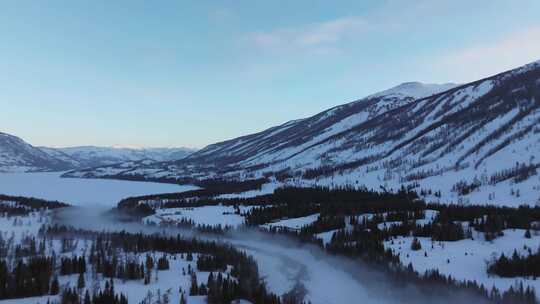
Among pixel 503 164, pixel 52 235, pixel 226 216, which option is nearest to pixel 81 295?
pixel 52 235

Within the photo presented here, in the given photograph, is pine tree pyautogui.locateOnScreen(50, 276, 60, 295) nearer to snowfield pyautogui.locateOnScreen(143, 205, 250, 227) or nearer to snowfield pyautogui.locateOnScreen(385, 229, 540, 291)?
snowfield pyautogui.locateOnScreen(385, 229, 540, 291)

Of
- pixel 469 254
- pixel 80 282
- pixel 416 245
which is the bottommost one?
pixel 80 282

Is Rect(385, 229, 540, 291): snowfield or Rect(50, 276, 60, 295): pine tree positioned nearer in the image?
Rect(50, 276, 60, 295): pine tree

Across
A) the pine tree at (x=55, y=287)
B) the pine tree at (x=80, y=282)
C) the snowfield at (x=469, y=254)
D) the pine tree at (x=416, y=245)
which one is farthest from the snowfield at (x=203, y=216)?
the pine tree at (x=55, y=287)

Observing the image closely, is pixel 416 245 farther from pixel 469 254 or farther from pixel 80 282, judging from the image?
pixel 80 282

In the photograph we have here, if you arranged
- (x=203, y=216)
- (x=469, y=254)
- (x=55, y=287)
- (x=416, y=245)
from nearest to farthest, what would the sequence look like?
(x=55, y=287) → (x=469, y=254) → (x=416, y=245) → (x=203, y=216)

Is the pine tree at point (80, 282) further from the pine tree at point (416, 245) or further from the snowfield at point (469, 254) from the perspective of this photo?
the pine tree at point (416, 245)

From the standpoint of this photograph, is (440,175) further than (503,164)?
Yes

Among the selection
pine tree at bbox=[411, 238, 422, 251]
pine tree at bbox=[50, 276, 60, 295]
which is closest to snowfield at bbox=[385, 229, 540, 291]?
pine tree at bbox=[411, 238, 422, 251]

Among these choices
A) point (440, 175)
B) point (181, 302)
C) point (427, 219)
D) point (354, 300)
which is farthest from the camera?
point (440, 175)

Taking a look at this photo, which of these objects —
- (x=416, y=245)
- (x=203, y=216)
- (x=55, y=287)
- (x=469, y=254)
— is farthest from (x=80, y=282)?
(x=203, y=216)

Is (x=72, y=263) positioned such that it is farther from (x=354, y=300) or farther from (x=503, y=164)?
(x=503, y=164)
